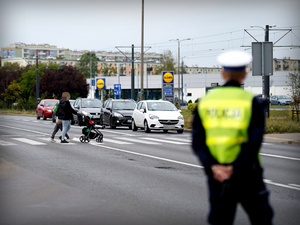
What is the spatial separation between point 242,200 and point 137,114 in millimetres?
22670

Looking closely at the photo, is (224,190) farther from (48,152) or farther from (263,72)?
(263,72)

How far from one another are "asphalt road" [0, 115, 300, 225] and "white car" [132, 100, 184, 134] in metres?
8.88

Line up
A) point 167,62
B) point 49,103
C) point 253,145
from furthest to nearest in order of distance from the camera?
point 167,62
point 49,103
point 253,145

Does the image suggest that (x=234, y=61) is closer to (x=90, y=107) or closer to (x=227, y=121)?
(x=227, y=121)

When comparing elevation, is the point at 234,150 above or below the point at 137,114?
above

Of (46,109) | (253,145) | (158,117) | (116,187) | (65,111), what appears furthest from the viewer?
(46,109)

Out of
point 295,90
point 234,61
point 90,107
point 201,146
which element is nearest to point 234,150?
point 201,146

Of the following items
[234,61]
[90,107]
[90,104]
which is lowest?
[90,107]

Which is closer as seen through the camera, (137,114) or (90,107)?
(137,114)

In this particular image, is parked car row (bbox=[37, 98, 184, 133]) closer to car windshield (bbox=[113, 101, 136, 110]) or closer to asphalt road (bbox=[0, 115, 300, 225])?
car windshield (bbox=[113, 101, 136, 110])

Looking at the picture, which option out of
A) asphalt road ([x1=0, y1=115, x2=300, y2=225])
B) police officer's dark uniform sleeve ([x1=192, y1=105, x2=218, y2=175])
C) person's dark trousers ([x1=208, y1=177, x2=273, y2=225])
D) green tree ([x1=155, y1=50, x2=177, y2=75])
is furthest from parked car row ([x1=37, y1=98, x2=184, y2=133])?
green tree ([x1=155, y1=50, x2=177, y2=75])

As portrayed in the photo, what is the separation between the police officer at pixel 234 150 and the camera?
3.80 metres

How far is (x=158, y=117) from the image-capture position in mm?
24969

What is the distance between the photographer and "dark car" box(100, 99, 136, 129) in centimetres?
2834
